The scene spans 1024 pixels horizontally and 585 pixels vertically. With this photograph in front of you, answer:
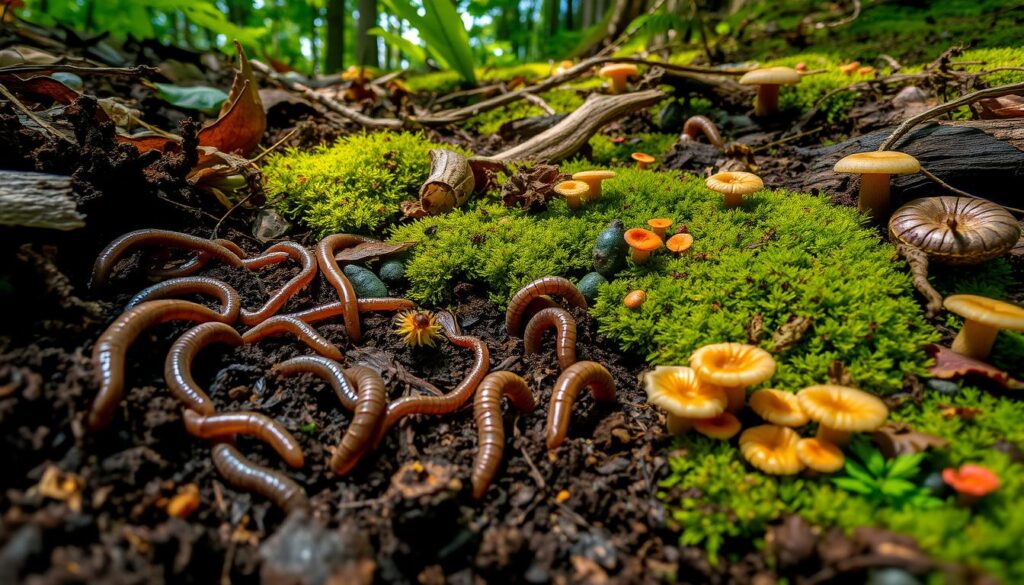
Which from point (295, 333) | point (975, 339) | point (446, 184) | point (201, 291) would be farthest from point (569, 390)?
point (201, 291)

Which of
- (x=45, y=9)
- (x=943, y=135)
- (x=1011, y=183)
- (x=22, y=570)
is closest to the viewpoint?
(x=22, y=570)

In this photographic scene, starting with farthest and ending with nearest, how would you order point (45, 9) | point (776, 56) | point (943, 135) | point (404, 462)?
point (45, 9)
point (776, 56)
point (943, 135)
point (404, 462)

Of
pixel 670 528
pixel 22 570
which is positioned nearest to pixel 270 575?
pixel 22 570

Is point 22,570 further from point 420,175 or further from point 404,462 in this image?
point 420,175

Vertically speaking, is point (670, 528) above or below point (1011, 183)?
below

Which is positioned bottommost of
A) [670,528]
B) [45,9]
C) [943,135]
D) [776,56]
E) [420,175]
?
[670,528]

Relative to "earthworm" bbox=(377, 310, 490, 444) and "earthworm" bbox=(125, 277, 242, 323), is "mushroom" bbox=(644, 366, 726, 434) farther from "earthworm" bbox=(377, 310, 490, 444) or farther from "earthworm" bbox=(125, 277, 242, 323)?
"earthworm" bbox=(125, 277, 242, 323)

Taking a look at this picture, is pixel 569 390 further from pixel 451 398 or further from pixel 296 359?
pixel 296 359

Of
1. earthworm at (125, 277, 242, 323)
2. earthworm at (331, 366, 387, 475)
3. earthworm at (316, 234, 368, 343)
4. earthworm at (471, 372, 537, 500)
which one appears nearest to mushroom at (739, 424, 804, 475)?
earthworm at (471, 372, 537, 500)
